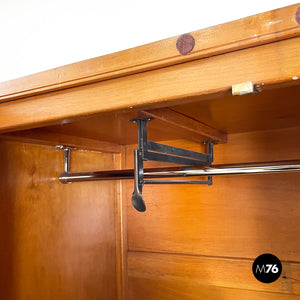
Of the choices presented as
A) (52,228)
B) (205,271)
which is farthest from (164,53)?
(205,271)

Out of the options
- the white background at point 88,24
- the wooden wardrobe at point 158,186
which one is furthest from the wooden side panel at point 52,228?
the white background at point 88,24

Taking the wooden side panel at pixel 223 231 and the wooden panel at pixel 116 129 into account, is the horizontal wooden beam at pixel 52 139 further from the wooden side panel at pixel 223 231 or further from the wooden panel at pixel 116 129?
the wooden side panel at pixel 223 231

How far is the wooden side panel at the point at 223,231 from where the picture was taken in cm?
121

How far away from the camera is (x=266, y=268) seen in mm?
1219

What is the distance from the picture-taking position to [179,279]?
4.60ft

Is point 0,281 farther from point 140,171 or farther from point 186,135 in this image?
point 186,135

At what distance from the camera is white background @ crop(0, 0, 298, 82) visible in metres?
0.68

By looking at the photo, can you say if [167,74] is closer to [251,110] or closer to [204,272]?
[251,110]

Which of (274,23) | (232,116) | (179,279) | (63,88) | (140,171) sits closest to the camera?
(274,23)

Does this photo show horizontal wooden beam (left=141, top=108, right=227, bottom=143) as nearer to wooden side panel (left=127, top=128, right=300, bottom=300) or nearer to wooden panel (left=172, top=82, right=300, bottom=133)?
wooden panel (left=172, top=82, right=300, bottom=133)

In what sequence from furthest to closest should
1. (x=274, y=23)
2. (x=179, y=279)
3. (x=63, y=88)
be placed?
(x=179, y=279) < (x=63, y=88) < (x=274, y=23)

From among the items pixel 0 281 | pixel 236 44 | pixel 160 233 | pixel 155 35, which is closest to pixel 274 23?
pixel 236 44

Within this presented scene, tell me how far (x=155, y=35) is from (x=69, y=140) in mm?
576

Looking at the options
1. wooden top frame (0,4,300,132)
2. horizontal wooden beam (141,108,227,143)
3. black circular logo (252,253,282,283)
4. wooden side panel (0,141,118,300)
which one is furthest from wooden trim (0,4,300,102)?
black circular logo (252,253,282,283)
